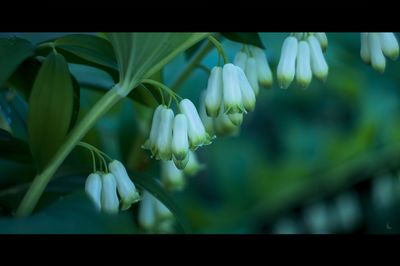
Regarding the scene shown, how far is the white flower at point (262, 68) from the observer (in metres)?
1.42

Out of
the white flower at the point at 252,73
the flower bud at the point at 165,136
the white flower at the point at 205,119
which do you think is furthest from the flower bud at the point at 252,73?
the flower bud at the point at 165,136

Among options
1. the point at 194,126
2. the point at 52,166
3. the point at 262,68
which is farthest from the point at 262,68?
the point at 52,166

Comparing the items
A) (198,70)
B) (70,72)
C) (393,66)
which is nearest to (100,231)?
(70,72)

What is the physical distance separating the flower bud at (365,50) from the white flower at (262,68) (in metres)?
0.26

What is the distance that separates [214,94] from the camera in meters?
1.37

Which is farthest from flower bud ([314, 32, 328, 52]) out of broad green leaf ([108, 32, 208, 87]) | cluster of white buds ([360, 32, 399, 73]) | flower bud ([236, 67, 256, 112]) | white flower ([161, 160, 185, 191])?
white flower ([161, 160, 185, 191])

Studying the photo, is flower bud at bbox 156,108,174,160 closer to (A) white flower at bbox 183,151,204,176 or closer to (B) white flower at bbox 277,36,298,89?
(A) white flower at bbox 183,151,204,176

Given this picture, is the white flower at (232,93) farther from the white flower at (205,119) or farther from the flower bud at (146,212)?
the flower bud at (146,212)

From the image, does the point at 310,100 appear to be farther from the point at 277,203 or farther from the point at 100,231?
the point at 100,231

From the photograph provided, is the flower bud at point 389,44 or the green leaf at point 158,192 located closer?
the green leaf at point 158,192

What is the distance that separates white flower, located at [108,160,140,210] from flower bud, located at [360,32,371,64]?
2.18ft

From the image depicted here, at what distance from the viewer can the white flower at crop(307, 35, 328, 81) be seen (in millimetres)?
1409

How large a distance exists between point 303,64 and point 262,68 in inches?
3.8
